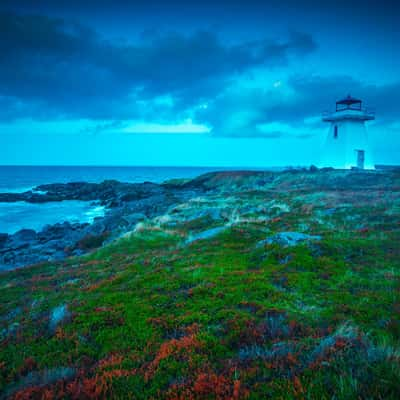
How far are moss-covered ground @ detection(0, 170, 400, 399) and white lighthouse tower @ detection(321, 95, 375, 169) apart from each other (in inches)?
1757

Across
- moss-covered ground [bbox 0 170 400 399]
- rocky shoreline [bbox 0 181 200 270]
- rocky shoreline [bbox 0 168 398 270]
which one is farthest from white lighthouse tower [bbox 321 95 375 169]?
moss-covered ground [bbox 0 170 400 399]

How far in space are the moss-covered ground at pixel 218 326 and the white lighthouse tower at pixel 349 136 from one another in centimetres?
4464

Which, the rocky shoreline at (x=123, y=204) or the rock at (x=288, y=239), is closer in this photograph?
the rock at (x=288, y=239)

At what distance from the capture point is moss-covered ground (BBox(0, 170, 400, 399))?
453 cm

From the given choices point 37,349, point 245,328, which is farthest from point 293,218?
point 37,349

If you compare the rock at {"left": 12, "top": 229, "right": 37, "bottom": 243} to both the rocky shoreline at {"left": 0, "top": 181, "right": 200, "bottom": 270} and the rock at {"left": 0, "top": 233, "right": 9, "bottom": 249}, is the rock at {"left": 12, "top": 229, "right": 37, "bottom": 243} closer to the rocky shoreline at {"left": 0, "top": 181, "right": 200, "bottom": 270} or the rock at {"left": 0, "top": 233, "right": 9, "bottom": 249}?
the rocky shoreline at {"left": 0, "top": 181, "right": 200, "bottom": 270}

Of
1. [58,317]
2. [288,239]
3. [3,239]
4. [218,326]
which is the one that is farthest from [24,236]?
[218,326]

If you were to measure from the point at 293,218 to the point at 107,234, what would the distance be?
15.8m

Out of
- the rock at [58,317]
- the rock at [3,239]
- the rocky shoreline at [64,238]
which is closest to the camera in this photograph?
the rock at [58,317]

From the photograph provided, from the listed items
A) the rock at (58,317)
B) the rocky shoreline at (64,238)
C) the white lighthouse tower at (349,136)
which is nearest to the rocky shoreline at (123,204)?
the rocky shoreline at (64,238)

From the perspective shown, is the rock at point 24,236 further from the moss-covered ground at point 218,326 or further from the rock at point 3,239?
the moss-covered ground at point 218,326

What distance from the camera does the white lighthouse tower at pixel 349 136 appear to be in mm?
51688

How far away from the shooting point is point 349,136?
5144 centimetres

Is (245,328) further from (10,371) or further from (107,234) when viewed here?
(107,234)
